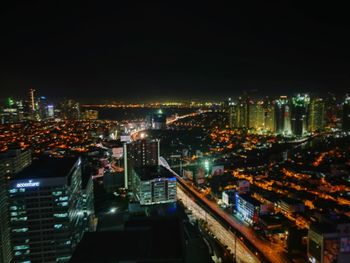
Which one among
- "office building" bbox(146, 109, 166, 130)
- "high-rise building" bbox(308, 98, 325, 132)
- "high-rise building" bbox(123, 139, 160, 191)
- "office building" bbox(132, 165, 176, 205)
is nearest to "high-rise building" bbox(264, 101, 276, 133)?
"high-rise building" bbox(308, 98, 325, 132)

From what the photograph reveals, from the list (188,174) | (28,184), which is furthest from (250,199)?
(28,184)

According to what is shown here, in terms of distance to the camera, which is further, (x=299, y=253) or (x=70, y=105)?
(x=70, y=105)

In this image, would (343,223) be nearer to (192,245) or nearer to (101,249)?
(192,245)

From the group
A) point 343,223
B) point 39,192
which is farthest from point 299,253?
point 39,192

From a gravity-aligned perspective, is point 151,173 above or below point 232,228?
above

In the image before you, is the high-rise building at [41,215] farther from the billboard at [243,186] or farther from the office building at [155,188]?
the billboard at [243,186]

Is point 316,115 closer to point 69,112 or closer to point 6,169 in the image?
point 6,169
